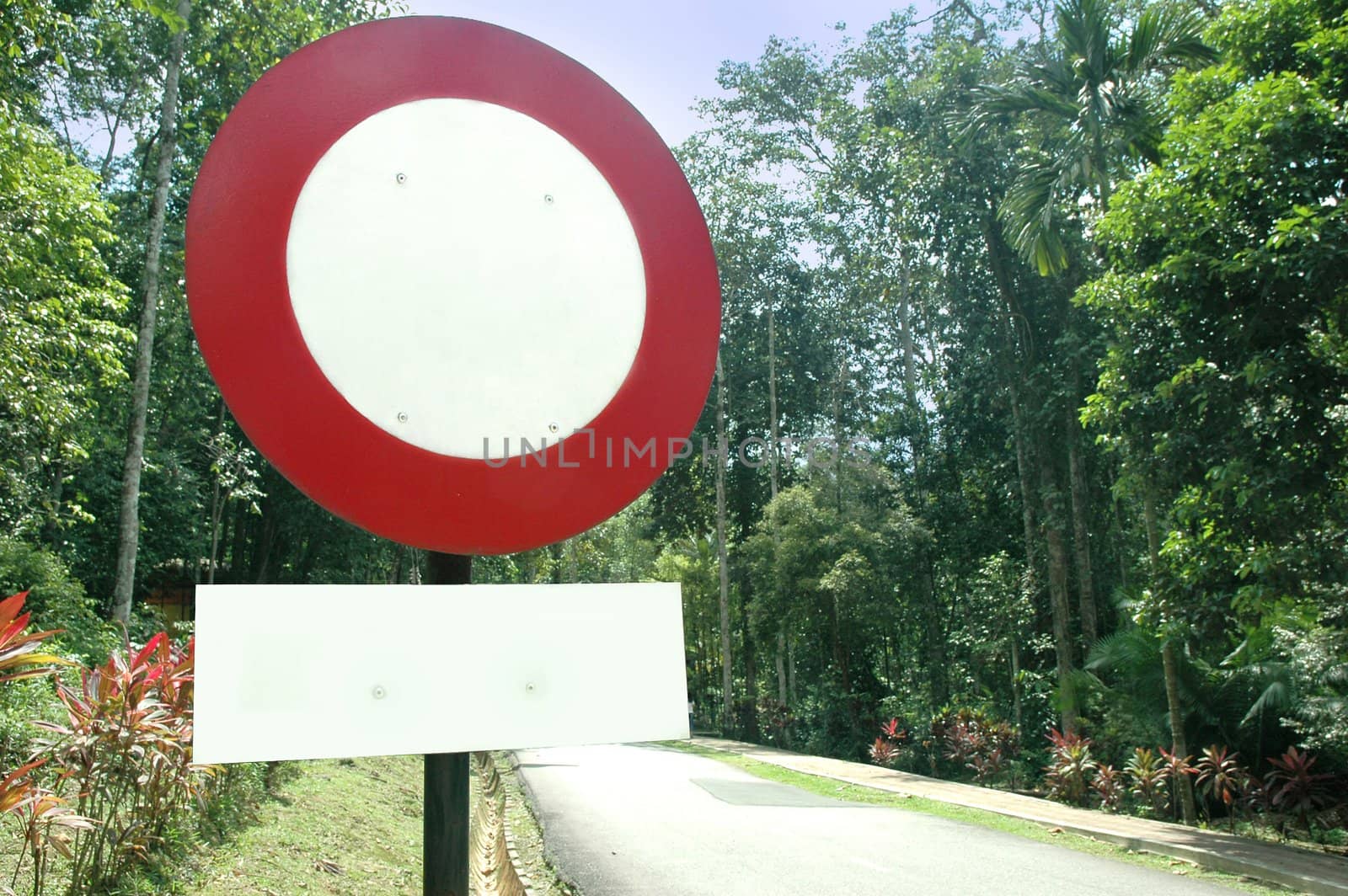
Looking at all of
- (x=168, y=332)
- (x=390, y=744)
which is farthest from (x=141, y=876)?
(x=168, y=332)

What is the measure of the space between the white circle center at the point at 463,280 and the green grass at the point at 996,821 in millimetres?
7373

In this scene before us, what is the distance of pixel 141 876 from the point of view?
4758 millimetres

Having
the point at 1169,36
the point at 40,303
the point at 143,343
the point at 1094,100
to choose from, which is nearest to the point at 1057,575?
the point at 1094,100

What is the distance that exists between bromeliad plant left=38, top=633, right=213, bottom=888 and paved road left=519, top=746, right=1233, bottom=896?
1998mm

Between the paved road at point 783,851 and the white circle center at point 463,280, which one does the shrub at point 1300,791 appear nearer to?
the paved road at point 783,851

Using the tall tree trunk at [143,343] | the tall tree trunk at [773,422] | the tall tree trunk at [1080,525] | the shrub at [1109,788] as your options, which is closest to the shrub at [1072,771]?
the shrub at [1109,788]

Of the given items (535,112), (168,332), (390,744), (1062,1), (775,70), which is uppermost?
(775,70)

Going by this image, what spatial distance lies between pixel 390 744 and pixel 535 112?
0.65 metres

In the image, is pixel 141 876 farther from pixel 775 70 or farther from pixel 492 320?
pixel 775 70

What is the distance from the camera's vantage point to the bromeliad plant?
449cm

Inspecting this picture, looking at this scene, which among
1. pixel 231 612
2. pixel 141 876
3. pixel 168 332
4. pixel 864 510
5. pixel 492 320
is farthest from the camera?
pixel 864 510

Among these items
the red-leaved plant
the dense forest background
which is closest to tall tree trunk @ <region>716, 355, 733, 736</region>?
the dense forest background

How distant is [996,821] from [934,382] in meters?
13.1

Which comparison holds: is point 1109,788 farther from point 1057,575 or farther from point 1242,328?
point 1242,328
